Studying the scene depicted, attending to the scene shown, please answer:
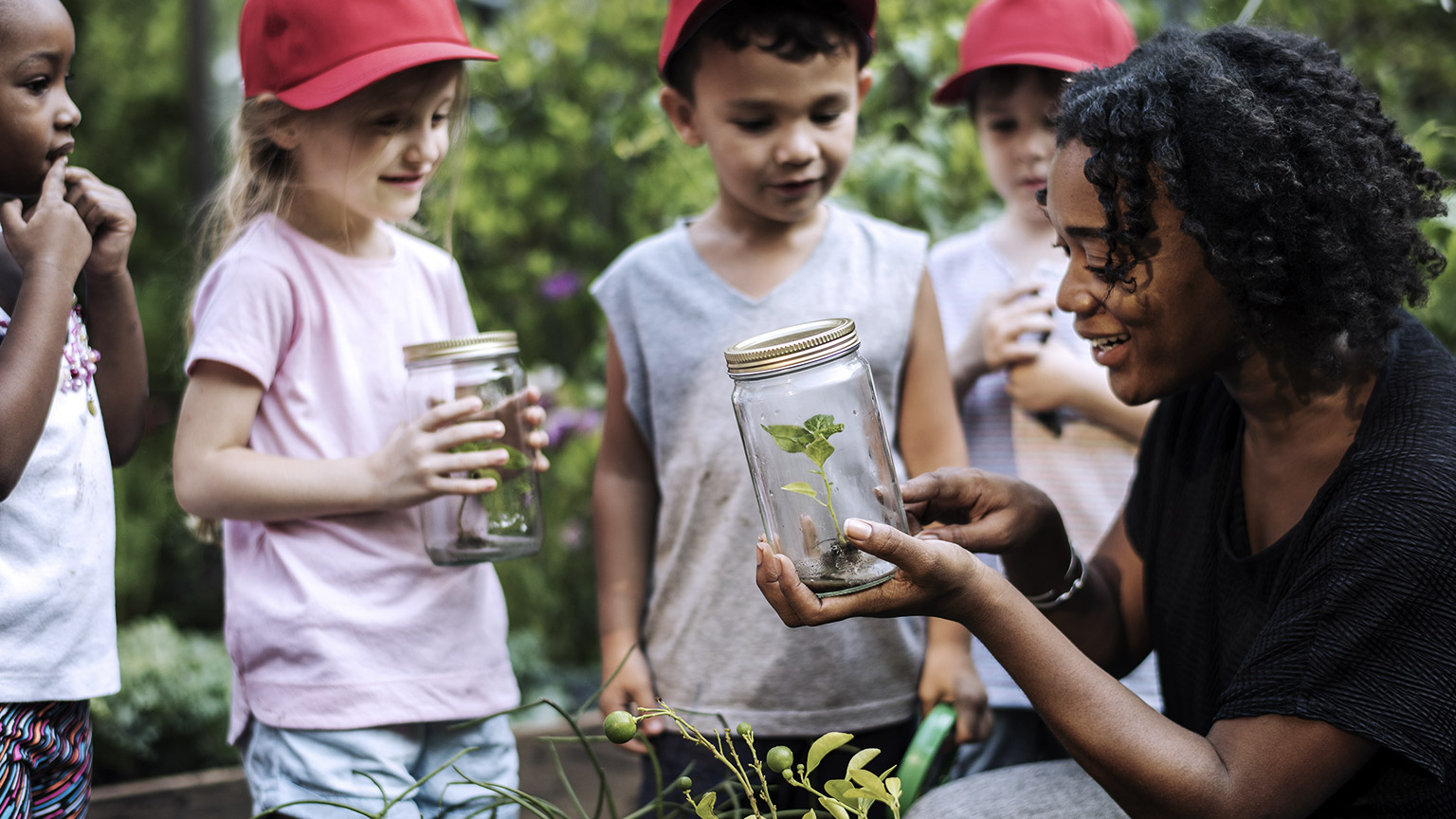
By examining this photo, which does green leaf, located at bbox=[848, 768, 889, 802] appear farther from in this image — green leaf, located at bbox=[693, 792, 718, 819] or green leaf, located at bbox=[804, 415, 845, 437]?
green leaf, located at bbox=[804, 415, 845, 437]

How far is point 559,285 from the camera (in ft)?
14.9

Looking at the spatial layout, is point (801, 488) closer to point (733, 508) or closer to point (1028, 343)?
point (733, 508)

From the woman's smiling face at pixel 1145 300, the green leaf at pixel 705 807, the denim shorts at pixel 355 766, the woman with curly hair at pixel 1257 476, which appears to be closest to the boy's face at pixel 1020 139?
the woman with curly hair at pixel 1257 476

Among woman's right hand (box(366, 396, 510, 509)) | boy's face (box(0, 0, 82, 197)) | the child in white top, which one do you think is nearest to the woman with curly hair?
woman's right hand (box(366, 396, 510, 509))

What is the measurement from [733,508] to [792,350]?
A: 781 millimetres

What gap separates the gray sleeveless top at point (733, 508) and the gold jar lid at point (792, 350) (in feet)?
2.15

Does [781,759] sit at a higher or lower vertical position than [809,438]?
lower

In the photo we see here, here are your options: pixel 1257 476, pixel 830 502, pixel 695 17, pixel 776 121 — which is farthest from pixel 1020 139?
pixel 830 502

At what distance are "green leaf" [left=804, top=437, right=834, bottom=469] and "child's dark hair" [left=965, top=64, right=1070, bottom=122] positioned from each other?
4.29 feet

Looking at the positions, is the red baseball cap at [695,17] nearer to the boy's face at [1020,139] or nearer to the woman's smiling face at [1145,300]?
the boy's face at [1020,139]

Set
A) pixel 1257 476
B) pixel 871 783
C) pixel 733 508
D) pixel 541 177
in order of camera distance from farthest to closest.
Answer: pixel 541 177
pixel 733 508
pixel 1257 476
pixel 871 783

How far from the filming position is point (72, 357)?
151 cm

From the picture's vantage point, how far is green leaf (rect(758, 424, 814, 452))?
1.35 m

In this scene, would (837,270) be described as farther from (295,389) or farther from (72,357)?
(72,357)
